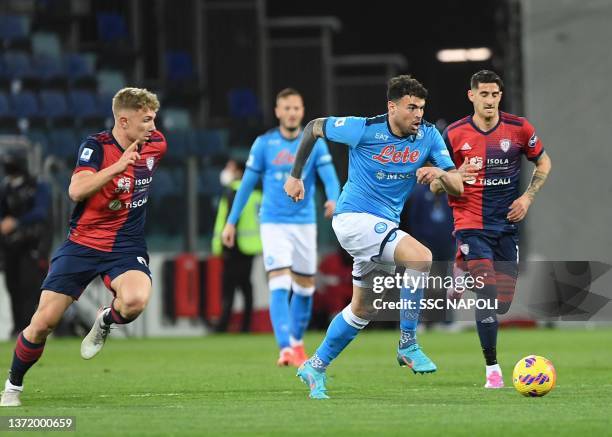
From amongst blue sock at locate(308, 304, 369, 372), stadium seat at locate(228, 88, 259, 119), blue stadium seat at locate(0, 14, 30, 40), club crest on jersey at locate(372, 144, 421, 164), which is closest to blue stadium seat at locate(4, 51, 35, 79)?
blue stadium seat at locate(0, 14, 30, 40)

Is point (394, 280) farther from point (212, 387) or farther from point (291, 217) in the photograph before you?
point (291, 217)

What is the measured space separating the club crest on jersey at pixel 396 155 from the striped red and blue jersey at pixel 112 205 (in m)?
1.43

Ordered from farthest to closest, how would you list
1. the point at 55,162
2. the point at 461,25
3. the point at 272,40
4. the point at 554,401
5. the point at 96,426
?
the point at 461,25 → the point at 272,40 → the point at 55,162 → the point at 554,401 → the point at 96,426

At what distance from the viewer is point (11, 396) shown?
8.13m

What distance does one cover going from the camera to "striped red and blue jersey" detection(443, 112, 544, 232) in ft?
32.0

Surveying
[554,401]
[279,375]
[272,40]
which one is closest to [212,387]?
[279,375]

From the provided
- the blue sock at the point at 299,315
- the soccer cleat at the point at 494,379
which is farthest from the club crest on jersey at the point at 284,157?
the soccer cleat at the point at 494,379

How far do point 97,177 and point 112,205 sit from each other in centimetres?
49

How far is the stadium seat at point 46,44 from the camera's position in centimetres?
2277

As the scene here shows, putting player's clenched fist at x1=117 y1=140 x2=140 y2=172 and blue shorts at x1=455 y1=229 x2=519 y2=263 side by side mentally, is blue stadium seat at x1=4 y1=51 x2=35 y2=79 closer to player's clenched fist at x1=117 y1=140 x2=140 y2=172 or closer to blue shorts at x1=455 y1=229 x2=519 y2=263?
blue shorts at x1=455 y1=229 x2=519 y2=263

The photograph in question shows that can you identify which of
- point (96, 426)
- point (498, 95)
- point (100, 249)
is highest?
point (498, 95)

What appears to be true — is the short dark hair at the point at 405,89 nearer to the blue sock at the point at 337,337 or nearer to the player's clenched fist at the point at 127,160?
the blue sock at the point at 337,337

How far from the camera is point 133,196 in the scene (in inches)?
337

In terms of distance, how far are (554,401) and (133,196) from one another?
9.20ft
